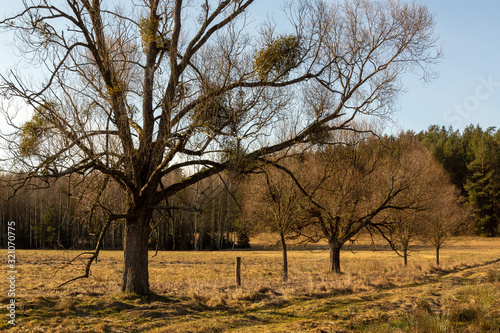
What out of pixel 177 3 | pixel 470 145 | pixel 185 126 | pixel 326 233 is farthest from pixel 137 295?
pixel 470 145

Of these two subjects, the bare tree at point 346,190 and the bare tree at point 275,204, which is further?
the bare tree at point 346,190

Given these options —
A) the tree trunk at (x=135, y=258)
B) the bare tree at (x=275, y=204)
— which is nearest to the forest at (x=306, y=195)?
the bare tree at (x=275, y=204)

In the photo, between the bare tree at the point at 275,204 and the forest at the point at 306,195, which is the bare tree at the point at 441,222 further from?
the bare tree at the point at 275,204

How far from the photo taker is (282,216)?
13.7 meters

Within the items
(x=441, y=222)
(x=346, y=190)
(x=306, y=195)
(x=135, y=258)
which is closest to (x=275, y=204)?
(x=346, y=190)

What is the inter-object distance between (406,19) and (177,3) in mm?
5807

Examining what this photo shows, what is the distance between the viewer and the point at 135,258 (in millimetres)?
8586

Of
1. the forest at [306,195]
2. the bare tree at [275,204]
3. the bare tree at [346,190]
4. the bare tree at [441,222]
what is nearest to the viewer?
the forest at [306,195]

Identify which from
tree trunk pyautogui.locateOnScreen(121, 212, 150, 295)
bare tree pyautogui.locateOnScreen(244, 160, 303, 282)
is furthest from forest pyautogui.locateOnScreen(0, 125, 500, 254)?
tree trunk pyautogui.locateOnScreen(121, 212, 150, 295)

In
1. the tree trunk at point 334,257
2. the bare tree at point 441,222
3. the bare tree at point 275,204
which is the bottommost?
the tree trunk at point 334,257

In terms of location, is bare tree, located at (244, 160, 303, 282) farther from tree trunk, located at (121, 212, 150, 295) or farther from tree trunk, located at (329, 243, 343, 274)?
tree trunk, located at (121, 212, 150, 295)

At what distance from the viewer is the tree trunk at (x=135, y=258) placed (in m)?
8.54

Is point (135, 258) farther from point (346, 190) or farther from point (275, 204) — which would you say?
point (346, 190)

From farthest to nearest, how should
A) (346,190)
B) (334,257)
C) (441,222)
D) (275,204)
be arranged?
(441,222), (334,257), (346,190), (275,204)
